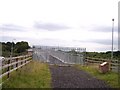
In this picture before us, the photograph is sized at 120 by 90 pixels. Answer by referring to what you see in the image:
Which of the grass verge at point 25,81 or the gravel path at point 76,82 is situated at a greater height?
the grass verge at point 25,81

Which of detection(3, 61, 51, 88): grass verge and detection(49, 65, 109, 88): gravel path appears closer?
detection(3, 61, 51, 88): grass verge

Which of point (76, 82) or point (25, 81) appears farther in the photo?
point (76, 82)

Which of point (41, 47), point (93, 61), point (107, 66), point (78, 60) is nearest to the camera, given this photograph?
point (107, 66)

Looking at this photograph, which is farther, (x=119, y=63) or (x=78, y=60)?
(x=78, y=60)

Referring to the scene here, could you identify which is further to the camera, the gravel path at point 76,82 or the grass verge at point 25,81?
the gravel path at point 76,82

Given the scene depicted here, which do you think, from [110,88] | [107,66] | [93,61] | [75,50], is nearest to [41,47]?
[75,50]

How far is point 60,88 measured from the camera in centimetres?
1354

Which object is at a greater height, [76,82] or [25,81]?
[25,81]

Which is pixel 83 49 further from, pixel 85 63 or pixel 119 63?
pixel 119 63

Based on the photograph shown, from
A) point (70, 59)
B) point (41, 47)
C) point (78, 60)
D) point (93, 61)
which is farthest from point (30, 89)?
point (41, 47)

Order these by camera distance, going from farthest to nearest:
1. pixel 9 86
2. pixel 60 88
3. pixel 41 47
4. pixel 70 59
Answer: pixel 41 47 → pixel 70 59 → pixel 60 88 → pixel 9 86

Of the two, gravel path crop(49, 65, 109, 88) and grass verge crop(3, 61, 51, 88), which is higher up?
grass verge crop(3, 61, 51, 88)

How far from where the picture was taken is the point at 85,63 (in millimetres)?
37906

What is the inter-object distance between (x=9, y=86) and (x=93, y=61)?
25.2 metres
